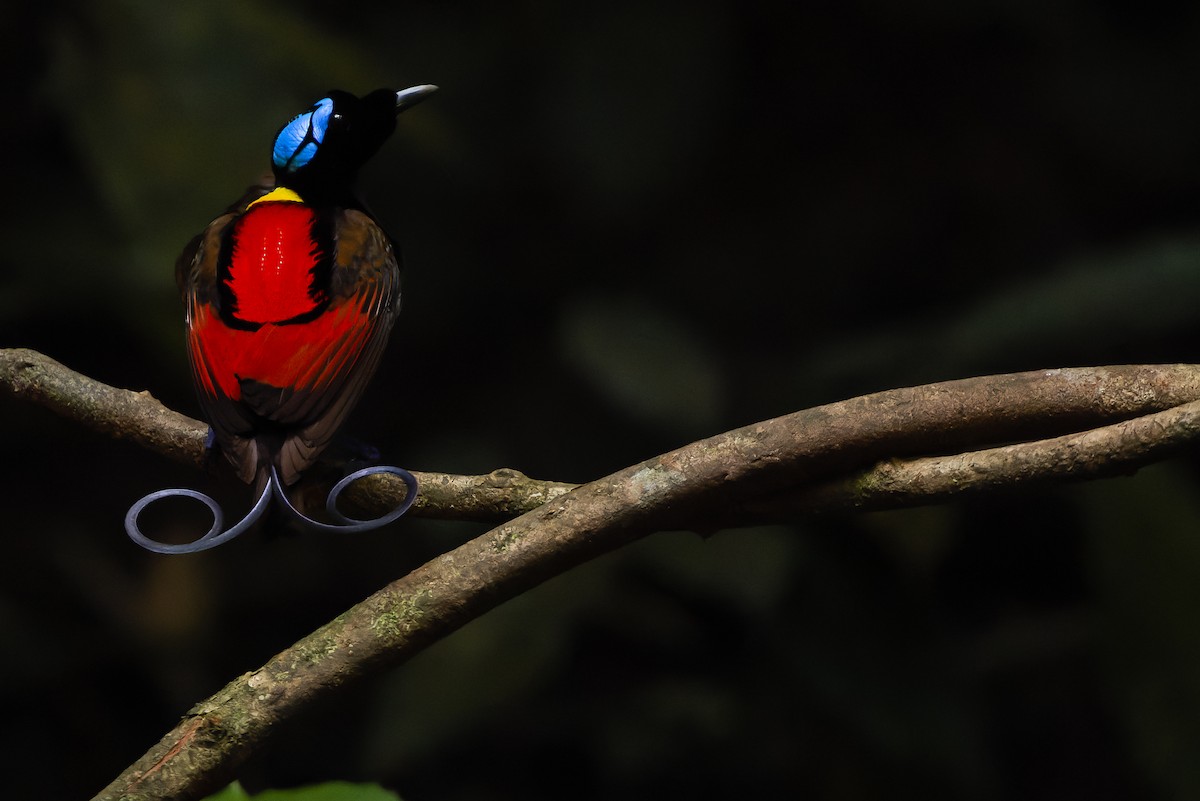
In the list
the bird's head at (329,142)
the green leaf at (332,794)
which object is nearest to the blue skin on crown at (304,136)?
the bird's head at (329,142)

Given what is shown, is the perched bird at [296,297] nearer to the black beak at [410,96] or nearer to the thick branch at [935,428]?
the black beak at [410,96]

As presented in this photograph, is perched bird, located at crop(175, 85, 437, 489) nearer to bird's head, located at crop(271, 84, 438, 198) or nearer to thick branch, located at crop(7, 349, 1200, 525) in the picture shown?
bird's head, located at crop(271, 84, 438, 198)

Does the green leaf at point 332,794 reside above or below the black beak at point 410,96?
below

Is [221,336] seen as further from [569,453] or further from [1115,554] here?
[1115,554]

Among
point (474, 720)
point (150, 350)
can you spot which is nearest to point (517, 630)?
point (474, 720)

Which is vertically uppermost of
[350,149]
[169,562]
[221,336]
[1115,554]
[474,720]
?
[350,149]

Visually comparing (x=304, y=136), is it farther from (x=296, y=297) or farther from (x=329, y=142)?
(x=296, y=297)

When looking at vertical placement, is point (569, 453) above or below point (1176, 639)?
above
